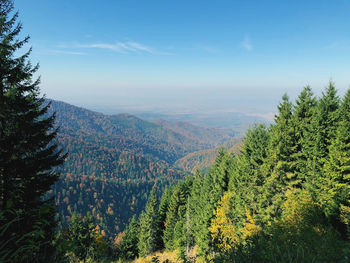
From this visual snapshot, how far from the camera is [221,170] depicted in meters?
22.0

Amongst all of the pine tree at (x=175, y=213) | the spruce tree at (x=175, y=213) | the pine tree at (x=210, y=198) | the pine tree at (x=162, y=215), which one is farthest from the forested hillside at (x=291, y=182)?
the pine tree at (x=162, y=215)

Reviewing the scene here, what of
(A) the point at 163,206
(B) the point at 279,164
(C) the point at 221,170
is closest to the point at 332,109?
(B) the point at 279,164

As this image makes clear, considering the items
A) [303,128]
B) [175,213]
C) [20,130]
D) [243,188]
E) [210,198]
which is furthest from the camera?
[175,213]

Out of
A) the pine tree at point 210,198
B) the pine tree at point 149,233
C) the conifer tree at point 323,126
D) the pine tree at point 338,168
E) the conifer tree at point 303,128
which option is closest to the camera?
the pine tree at point 338,168

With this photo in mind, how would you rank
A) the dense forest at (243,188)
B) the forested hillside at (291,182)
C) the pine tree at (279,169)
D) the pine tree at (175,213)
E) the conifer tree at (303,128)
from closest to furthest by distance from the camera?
the dense forest at (243,188) → the forested hillside at (291,182) → the conifer tree at (303,128) → the pine tree at (279,169) → the pine tree at (175,213)

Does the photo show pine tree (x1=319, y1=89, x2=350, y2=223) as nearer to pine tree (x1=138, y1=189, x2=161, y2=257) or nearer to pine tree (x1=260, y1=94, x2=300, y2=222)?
pine tree (x1=260, y1=94, x2=300, y2=222)

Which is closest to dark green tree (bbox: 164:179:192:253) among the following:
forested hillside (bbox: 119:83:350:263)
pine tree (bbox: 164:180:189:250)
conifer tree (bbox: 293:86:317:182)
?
pine tree (bbox: 164:180:189:250)

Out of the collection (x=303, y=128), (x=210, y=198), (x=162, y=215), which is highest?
(x=303, y=128)

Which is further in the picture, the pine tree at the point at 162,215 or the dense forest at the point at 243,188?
the pine tree at the point at 162,215

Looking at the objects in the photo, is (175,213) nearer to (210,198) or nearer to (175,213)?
(175,213)

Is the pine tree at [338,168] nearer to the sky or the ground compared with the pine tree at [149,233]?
nearer to the sky

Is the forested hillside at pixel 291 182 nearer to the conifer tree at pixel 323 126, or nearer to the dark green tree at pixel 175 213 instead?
the conifer tree at pixel 323 126

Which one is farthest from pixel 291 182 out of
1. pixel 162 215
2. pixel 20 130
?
pixel 162 215

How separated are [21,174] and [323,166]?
1782 centimetres
